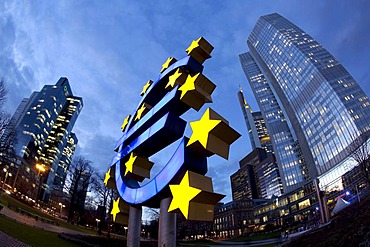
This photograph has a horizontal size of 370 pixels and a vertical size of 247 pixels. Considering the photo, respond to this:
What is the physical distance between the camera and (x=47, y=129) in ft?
429

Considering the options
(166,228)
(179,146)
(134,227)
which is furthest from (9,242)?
(179,146)

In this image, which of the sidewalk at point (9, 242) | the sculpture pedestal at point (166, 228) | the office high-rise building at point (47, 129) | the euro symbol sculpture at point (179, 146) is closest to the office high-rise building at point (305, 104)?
the euro symbol sculpture at point (179, 146)

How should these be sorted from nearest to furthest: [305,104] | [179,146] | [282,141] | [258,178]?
[179,146] < [305,104] < [282,141] < [258,178]

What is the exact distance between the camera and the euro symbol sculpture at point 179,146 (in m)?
7.22

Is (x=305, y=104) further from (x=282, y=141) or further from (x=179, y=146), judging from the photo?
(x=179, y=146)

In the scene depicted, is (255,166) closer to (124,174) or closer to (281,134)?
(281,134)

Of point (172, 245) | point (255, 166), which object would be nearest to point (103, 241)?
point (172, 245)

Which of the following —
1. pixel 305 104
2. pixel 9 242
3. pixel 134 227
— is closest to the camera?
pixel 134 227

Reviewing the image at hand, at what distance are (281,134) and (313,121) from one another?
26766mm

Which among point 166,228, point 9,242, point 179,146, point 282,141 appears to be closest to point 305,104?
point 282,141

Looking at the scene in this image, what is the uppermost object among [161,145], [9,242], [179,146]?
[161,145]

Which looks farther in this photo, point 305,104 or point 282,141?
point 282,141

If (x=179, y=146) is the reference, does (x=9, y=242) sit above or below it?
below

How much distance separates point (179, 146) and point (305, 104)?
10418cm
